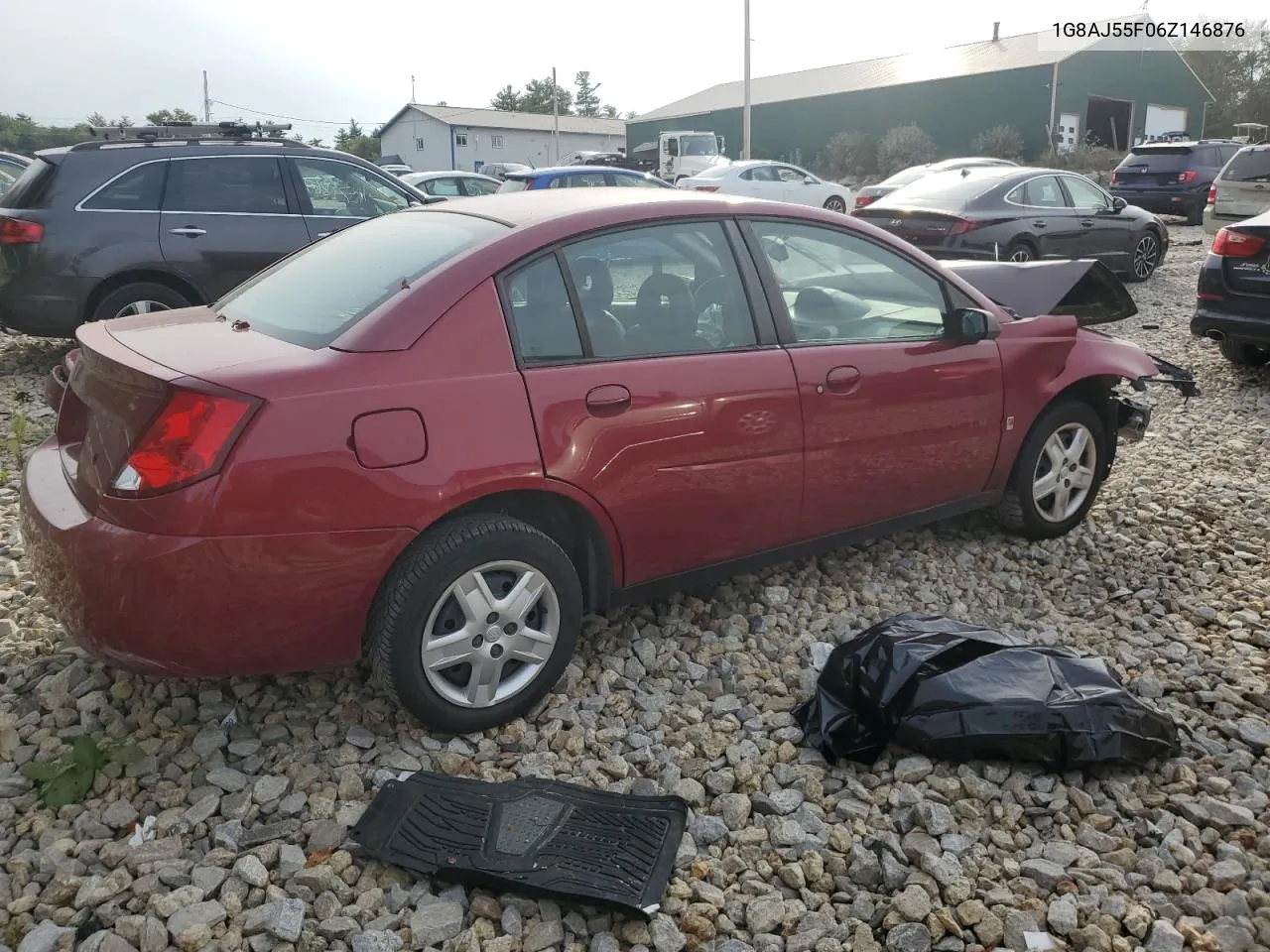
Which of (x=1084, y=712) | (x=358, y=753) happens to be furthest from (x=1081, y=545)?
(x=358, y=753)

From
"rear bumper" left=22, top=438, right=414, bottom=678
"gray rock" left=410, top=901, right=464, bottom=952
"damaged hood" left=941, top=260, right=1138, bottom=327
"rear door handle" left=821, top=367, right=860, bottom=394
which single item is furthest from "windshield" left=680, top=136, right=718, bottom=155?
"gray rock" left=410, top=901, right=464, bottom=952

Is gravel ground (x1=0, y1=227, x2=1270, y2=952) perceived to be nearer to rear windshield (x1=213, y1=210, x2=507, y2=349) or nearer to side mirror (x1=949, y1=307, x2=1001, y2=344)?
side mirror (x1=949, y1=307, x2=1001, y2=344)

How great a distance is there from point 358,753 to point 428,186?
15423 mm

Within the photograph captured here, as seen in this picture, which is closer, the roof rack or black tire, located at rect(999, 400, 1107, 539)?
black tire, located at rect(999, 400, 1107, 539)

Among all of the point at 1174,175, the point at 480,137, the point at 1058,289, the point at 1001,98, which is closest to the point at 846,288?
the point at 1058,289

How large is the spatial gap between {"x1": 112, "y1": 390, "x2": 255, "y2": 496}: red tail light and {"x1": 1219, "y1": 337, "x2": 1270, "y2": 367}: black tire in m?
8.29

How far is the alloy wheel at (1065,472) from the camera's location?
4.85 metres

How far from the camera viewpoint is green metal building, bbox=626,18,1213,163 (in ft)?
131

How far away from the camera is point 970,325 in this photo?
4.26 meters

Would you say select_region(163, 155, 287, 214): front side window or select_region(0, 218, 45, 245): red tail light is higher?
select_region(163, 155, 287, 214): front side window

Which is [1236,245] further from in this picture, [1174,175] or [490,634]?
[1174,175]

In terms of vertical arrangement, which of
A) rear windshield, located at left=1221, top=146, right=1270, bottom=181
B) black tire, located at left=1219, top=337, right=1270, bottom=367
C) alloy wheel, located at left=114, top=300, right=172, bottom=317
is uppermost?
rear windshield, located at left=1221, top=146, right=1270, bottom=181

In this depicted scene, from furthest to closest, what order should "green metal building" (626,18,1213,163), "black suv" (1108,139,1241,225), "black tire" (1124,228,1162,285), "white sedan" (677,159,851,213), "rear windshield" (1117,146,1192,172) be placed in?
"green metal building" (626,18,1213,163), "white sedan" (677,159,851,213), "rear windshield" (1117,146,1192,172), "black suv" (1108,139,1241,225), "black tire" (1124,228,1162,285)

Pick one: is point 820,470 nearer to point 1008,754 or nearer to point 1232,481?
point 1008,754
